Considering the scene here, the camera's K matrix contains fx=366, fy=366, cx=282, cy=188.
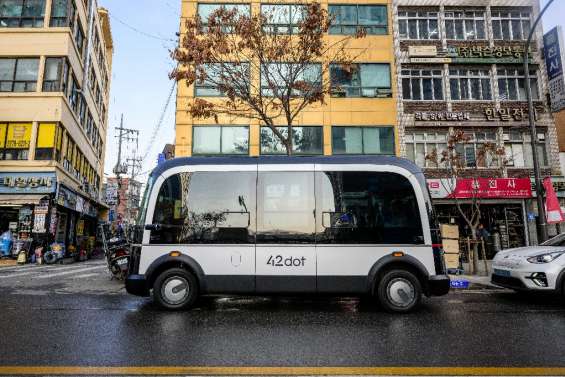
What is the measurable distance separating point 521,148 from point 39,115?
26110mm

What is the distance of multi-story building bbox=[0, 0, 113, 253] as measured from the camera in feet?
61.6

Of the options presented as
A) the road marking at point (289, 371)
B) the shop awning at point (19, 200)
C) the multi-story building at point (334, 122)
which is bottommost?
the road marking at point (289, 371)

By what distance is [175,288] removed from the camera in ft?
21.0

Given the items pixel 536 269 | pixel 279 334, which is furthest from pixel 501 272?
pixel 279 334

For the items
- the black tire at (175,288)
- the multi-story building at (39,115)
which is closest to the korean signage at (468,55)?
the black tire at (175,288)

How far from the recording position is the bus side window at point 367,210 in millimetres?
6371

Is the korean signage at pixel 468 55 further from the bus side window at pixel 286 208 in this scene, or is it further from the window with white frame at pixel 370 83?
the bus side window at pixel 286 208

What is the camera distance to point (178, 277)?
6.42m

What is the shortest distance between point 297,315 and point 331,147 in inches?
589

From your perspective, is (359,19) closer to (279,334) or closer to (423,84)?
(423,84)

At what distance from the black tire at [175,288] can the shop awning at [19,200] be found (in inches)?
631

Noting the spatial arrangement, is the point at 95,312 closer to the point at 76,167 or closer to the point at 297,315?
the point at 297,315

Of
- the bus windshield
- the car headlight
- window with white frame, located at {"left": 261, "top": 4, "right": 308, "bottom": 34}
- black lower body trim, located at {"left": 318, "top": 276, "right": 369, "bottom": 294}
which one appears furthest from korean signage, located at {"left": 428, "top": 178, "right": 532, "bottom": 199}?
the bus windshield

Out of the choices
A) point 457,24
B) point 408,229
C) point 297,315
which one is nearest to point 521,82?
point 457,24
